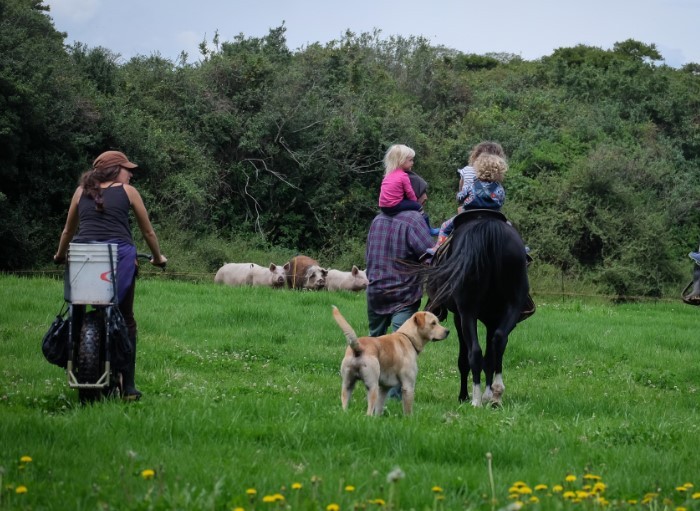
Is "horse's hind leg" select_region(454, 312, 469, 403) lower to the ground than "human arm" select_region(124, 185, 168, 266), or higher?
lower

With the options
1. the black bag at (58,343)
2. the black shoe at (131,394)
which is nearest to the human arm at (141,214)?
the black bag at (58,343)

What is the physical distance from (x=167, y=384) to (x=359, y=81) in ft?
104

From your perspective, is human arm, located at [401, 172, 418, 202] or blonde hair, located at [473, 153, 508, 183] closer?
blonde hair, located at [473, 153, 508, 183]

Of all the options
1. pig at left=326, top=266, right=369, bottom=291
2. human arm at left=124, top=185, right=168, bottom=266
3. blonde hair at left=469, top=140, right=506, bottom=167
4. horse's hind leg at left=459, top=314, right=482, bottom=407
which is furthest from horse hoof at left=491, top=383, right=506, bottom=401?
pig at left=326, top=266, right=369, bottom=291

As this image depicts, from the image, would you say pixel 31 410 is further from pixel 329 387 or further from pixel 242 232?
pixel 242 232

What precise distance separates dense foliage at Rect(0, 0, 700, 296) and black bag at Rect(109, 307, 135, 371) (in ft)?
58.6

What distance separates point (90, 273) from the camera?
27.0 feet

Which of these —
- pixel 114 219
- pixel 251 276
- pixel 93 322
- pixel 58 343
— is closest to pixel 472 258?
pixel 114 219

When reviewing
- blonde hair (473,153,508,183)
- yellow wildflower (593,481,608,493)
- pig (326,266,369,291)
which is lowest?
pig (326,266,369,291)

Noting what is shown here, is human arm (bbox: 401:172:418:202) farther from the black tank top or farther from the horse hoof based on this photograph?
the black tank top

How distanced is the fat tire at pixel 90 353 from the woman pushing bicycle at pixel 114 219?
0.28 metres

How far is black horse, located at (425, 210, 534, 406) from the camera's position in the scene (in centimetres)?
1010

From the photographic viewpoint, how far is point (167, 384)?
998 centimetres

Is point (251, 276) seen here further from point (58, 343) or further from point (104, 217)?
point (58, 343)
